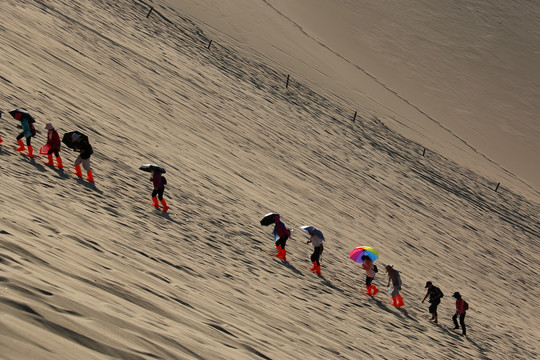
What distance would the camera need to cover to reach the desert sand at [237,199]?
18.1 feet

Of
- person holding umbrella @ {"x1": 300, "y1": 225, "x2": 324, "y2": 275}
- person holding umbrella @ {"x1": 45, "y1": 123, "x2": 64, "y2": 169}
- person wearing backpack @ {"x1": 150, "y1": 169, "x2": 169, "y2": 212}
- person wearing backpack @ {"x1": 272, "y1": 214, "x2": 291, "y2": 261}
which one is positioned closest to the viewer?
person holding umbrella @ {"x1": 45, "y1": 123, "x2": 64, "y2": 169}

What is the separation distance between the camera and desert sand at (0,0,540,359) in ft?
18.1

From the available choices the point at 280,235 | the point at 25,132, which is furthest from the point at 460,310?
the point at 25,132

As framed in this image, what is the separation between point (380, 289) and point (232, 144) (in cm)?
637

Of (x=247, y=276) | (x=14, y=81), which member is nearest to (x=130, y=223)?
(x=247, y=276)

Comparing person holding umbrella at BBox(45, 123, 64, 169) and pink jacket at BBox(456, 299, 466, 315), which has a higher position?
pink jacket at BBox(456, 299, 466, 315)

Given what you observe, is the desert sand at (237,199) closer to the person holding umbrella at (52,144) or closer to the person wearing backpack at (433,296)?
the person holding umbrella at (52,144)

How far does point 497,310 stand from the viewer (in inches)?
600

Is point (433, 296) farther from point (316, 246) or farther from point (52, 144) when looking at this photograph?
point (52, 144)

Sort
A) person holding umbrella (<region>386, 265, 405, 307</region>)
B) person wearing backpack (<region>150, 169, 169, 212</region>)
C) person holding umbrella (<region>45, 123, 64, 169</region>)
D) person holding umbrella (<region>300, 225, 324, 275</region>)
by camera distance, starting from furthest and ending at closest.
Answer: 1. person holding umbrella (<region>386, 265, 405, 307</region>)
2. person holding umbrella (<region>300, 225, 324, 275</region>)
3. person wearing backpack (<region>150, 169, 169, 212</region>)
4. person holding umbrella (<region>45, 123, 64, 169</region>)

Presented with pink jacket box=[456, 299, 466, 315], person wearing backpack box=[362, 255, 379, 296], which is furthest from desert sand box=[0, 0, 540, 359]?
pink jacket box=[456, 299, 466, 315]

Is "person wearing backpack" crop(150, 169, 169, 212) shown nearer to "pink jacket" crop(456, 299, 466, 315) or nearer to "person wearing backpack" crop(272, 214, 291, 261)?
"person wearing backpack" crop(272, 214, 291, 261)

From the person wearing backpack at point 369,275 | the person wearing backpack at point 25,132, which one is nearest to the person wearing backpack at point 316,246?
the person wearing backpack at point 369,275

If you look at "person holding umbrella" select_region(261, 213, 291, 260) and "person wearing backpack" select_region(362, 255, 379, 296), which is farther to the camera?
"person wearing backpack" select_region(362, 255, 379, 296)
